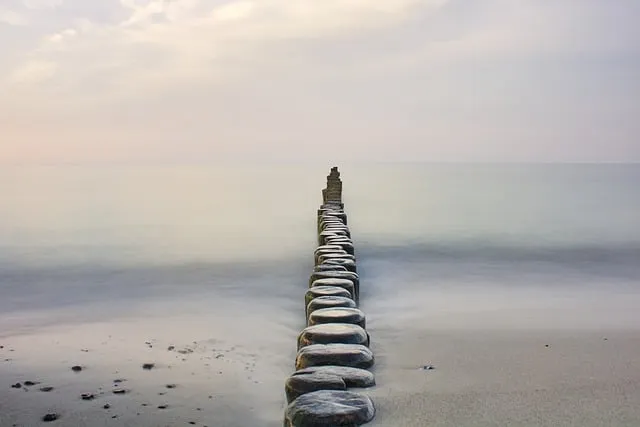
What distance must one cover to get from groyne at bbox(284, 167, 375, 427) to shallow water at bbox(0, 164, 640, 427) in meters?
0.71

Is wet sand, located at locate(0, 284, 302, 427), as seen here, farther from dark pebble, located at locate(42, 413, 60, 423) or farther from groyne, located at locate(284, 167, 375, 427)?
groyne, located at locate(284, 167, 375, 427)

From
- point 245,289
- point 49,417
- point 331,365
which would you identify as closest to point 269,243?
point 245,289

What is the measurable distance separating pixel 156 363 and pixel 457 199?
30877mm

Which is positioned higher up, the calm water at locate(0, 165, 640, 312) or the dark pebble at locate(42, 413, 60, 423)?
the calm water at locate(0, 165, 640, 312)

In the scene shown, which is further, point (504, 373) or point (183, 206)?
point (183, 206)

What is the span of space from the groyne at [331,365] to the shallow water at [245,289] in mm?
710

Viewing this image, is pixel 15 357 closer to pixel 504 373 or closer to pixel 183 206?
pixel 504 373

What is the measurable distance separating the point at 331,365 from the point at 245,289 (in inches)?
286

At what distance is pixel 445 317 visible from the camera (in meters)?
7.61

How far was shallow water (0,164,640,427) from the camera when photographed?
5.95 m

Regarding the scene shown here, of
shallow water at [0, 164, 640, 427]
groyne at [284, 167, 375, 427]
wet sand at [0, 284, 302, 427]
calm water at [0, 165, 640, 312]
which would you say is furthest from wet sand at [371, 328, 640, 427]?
calm water at [0, 165, 640, 312]

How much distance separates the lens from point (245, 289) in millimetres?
11078

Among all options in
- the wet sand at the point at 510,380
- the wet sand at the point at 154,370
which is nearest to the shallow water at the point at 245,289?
the wet sand at the point at 154,370

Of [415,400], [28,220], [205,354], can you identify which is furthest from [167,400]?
[28,220]
